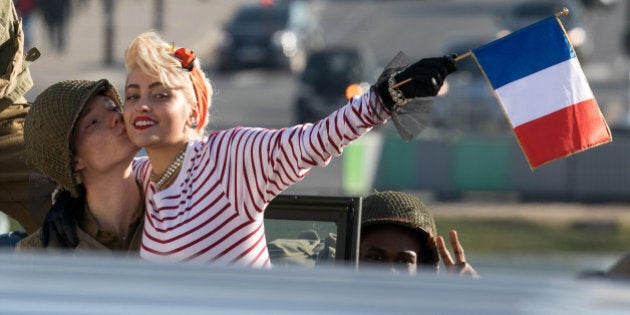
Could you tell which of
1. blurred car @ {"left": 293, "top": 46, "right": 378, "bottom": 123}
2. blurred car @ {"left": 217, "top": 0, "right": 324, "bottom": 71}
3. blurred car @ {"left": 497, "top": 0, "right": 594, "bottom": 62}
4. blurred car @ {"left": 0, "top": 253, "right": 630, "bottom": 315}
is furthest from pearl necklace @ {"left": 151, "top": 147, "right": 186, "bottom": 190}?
blurred car @ {"left": 217, "top": 0, "right": 324, "bottom": 71}

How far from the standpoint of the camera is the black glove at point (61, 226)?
3822 millimetres

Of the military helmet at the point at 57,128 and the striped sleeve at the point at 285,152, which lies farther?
the military helmet at the point at 57,128

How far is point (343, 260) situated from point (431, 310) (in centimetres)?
167

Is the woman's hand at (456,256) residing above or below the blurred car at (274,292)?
below

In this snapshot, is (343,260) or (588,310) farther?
(343,260)

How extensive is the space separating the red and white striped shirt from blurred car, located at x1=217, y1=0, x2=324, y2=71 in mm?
27946

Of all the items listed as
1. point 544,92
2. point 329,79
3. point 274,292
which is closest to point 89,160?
point 544,92

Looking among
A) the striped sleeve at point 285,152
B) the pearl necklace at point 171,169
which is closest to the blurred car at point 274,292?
the striped sleeve at point 285,152

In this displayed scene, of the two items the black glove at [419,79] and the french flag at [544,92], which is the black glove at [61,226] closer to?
the black glove at [419,79]

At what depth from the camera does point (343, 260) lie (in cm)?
362

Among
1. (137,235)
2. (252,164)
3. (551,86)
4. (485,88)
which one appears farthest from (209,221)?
(485,88)

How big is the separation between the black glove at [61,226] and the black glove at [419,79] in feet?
3.14

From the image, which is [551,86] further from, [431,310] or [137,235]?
[431,310]

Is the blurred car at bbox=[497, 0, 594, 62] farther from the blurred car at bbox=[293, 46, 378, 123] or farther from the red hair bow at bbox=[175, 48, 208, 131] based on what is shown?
the red hair bow at bbox=[175, 48, 208, 131]
